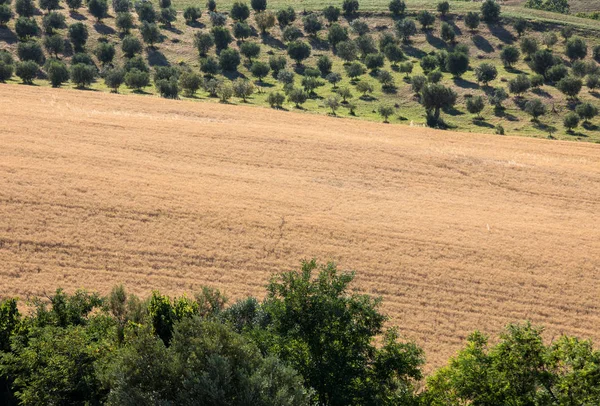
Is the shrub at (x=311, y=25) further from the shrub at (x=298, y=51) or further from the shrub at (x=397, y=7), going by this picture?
the shrub at (x=397, y=7)

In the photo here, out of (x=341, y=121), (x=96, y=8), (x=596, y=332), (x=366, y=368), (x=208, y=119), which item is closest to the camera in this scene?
(x=366, y=368)

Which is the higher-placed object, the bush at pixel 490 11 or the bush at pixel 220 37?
the bush at pixel 490 11

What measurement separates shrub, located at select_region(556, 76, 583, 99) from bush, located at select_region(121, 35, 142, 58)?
90.5 metres

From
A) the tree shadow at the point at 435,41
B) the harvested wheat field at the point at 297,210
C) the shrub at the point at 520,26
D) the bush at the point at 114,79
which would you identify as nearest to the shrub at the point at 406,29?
the tree shadow at the point at 435,41

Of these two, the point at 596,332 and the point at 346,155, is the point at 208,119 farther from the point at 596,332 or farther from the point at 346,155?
the point at 596,332

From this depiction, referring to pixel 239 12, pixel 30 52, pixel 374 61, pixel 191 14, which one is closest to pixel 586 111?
pixel 374 61

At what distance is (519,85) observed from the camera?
114 m

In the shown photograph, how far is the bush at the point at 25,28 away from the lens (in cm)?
12862

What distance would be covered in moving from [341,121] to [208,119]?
62.0 feet

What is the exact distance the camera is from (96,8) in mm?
144750

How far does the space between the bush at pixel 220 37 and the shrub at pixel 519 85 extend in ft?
219

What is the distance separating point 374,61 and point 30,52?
238 ft

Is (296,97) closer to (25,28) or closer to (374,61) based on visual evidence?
(374,61)

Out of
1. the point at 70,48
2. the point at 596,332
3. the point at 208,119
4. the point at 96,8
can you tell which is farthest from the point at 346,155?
the point at 96,8
